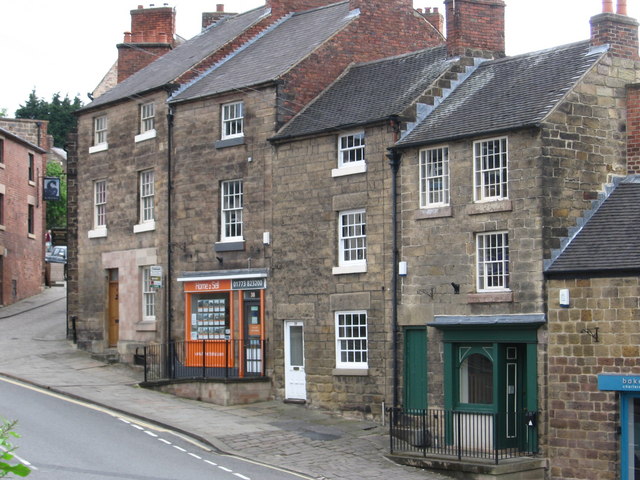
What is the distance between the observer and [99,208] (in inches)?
1400

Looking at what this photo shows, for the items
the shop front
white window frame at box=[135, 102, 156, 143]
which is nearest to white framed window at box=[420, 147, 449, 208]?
the shop front

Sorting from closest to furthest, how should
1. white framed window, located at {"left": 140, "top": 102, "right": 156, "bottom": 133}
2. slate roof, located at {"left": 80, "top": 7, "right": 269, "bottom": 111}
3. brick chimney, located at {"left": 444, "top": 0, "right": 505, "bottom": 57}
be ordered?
brick chimney, located at {"left": 444, "top": 0, "right": 505, "bottom": 57} → white framed window, located at {"left": 140, "top": 102, "right": 156, "bottom": 133} → slate roof, located at {"left": 80, "top": 7, "right": 269, "bottom": 111}

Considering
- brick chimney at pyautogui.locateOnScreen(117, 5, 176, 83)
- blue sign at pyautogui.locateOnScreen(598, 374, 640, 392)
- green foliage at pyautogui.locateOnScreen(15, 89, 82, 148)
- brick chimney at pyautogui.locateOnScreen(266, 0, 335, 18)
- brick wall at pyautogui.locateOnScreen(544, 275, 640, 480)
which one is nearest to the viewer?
blue sign at pyautogui.locateOnScreen(598, 374, 640, 392)

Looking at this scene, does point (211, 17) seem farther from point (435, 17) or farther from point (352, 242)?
point (352, 242)

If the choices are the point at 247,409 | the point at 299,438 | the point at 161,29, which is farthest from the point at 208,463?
the point at 161,29

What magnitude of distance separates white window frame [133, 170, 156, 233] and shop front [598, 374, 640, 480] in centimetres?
1625

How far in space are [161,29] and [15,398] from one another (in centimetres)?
1787

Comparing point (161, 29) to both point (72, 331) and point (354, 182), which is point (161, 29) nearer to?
point (72, 331)

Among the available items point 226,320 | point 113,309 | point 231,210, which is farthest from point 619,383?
point 113,309

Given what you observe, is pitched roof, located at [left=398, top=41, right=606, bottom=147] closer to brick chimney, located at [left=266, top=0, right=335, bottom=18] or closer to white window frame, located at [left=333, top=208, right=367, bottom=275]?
white window frame, located at [left=333, top=208, right=367, bottom=275]

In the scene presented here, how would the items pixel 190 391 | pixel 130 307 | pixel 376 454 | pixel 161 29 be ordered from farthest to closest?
1. pixel 161 29
2. pixel 130 307
3. pixel 190 391
4. pixel 376 454

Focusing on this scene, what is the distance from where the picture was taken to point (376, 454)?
23.2m

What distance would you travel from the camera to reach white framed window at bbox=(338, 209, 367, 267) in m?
27.1

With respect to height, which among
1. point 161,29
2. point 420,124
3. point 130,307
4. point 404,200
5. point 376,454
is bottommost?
point 376,454
